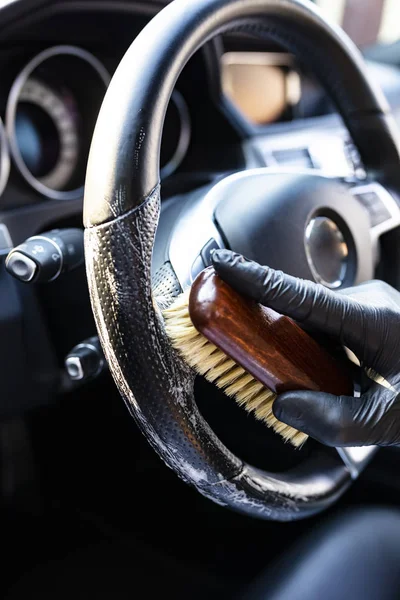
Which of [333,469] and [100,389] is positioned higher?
[333,469]

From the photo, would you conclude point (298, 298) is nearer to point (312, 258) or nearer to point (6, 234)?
point (312, 258)

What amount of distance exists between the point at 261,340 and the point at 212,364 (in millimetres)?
43

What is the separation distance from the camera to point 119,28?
0.97 metres

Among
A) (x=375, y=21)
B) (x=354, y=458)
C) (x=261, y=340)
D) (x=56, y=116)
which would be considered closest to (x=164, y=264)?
(x=261, y=340)

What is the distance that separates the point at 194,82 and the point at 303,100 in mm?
470

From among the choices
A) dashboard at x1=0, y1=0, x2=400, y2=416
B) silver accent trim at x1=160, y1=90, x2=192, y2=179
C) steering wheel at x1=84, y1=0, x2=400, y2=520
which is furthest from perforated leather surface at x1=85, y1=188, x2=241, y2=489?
silver accent trim at x1=160, y1=90, x2=192, y2=179

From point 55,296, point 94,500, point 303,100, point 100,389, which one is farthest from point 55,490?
point 303,100

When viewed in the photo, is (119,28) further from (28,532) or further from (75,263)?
(28,532)

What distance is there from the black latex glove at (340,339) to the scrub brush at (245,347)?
0.04 ft

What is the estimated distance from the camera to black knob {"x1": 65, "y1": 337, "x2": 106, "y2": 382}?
72cm

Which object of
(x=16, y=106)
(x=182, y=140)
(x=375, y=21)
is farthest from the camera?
(x=375, y=21)

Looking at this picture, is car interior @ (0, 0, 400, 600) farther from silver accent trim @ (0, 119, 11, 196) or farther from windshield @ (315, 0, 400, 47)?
windshield @ (315, 0, 400, 47)

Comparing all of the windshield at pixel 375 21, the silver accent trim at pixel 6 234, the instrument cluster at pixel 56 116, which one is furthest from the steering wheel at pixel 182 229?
the windshield at pixel 375 21

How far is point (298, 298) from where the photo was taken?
0.50 meters
